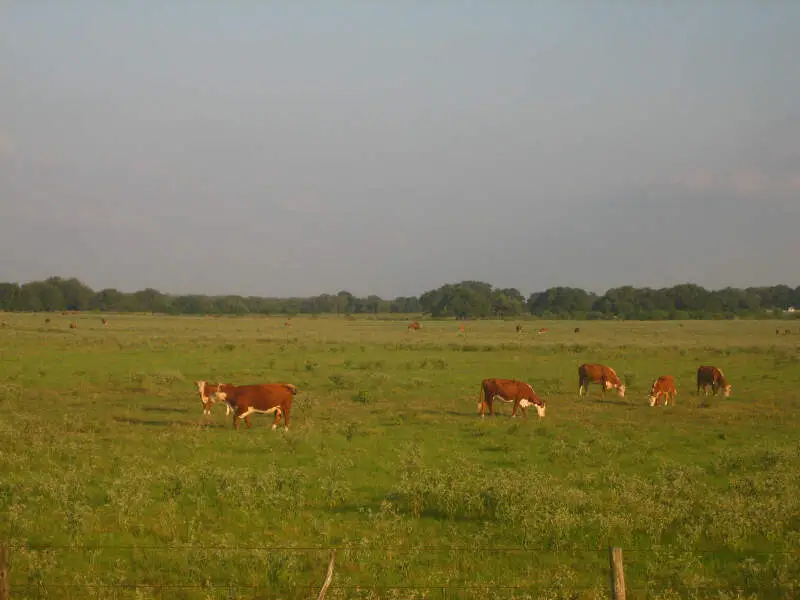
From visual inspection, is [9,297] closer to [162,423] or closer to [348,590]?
[162,423]

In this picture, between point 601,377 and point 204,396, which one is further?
point 601,377

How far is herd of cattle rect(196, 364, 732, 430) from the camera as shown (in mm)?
19984

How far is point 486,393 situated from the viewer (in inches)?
898

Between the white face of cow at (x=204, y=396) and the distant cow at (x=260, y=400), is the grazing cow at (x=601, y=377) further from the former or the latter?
the white face of cow at (x=204, y=396)

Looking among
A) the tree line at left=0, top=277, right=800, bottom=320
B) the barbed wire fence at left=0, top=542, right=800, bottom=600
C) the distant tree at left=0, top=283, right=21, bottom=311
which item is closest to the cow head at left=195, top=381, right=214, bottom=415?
the barbed wire fence at left=0, top=542, right=800, bottom=600

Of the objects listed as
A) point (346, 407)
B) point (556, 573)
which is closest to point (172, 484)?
point (556, 573)

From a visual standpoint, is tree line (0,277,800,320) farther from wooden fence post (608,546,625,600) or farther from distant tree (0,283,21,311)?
wooden fence post (608,546,625,600)

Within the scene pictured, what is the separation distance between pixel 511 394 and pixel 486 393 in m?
0.79

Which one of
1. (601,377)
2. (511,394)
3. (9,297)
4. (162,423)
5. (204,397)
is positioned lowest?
(162,423)

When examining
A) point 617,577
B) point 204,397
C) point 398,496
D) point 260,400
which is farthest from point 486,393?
point 617,577

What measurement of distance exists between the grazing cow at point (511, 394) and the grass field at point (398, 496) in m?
0.49

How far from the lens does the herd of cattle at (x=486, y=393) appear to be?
19984 mm

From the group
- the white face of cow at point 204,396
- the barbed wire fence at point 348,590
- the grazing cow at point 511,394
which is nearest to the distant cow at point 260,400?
the white face of cow at point 204,396

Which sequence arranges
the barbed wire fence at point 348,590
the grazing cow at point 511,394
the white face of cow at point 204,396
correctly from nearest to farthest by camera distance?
1. the barbed wire fence at point 348,590
2. the white face of cow at point 204,396
3. the grazing cow at point 511,394
